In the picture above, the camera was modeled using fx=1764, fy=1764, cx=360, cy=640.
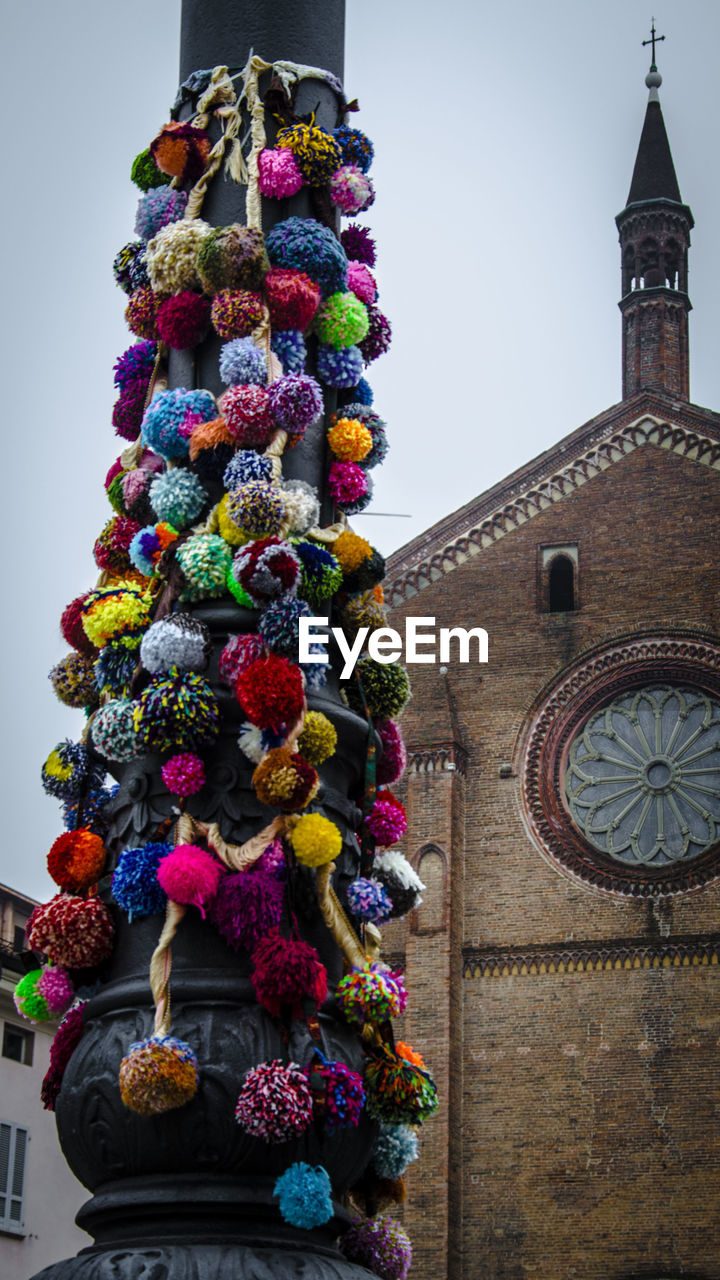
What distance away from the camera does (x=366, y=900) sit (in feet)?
15.0

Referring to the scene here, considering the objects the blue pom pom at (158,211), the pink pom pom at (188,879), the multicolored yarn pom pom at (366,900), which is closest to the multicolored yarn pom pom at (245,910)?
the pink pom pom at (188,879)

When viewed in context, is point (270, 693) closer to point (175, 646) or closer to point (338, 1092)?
point (175, 646)

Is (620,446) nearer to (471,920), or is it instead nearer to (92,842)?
(471,920)

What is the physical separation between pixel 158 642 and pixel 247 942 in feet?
2.63

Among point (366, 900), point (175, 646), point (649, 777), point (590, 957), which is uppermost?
point (649, 777)

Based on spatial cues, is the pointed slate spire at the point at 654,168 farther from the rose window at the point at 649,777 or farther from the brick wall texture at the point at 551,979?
the rose window at the point at 649,777

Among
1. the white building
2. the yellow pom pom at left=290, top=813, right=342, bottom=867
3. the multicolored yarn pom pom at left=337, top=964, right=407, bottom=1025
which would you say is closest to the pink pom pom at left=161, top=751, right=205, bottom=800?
the yellow pom pom at left=290, top=813, right=342, bottom=867

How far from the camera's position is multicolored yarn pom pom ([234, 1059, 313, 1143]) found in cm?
393

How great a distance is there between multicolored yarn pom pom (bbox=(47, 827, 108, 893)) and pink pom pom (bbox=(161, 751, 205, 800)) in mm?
341

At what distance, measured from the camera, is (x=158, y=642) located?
4.49 m

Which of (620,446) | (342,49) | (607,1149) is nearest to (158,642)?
(342,49)

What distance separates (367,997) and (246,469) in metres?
1.41

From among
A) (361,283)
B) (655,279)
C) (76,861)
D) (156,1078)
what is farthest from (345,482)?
(655,279)

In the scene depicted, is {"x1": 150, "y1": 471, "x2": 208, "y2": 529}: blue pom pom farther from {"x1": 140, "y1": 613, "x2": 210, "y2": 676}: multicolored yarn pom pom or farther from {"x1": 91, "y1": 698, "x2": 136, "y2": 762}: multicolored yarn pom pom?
{"x1": 91, "y1": 698, "x2": 136, "y2": 762}: multicolored yarn pom pom
